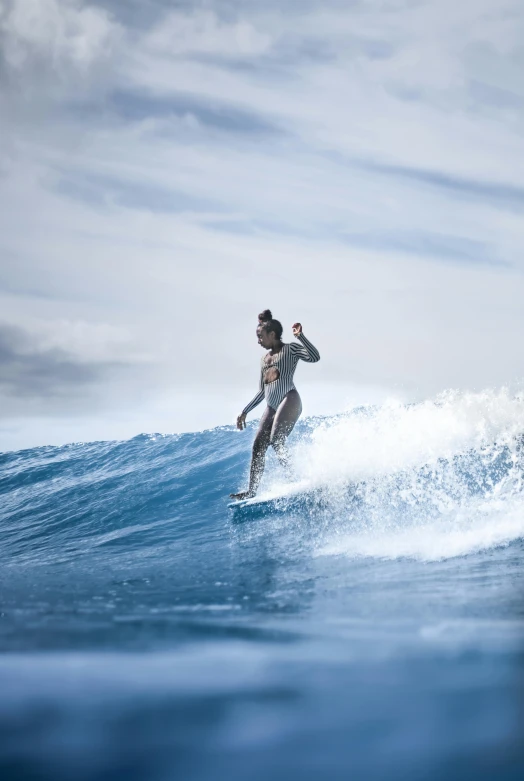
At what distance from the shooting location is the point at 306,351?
7637 millimetres

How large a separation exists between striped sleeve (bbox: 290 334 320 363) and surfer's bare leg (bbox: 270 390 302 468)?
0.43 metres

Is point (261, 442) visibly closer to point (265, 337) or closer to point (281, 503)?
point (281, 503)

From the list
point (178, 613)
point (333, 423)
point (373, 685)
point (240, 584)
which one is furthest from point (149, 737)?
point (333, 423)

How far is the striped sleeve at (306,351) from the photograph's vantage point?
758 centimetres

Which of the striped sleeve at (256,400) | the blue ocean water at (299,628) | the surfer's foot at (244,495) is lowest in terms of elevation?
the blue ocean water at (299,628)

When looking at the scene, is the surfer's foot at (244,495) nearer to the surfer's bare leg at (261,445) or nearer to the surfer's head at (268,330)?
the surfer's bare leg at (261,445)

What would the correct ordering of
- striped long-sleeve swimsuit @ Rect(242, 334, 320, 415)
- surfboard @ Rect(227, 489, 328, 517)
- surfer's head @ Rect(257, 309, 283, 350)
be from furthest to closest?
surfer's head @ Rect(257, 309, 283, 350) < striped long-sleeve swimsuit @ Rect(242, 334, 320, 415) < surfboard @ Rect(227, 489, 328, 517)

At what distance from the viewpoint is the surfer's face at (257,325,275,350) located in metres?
7.80

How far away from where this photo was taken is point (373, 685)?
2.26m

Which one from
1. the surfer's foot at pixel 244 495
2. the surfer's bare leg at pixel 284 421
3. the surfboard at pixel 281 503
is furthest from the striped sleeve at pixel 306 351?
the surfer's foot at pixel 244 495

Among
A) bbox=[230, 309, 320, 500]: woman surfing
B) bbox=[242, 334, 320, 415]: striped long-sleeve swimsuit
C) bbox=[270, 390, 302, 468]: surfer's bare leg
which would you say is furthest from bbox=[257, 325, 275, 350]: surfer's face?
bbox=[270, 390, 302, 468]: surfer's bare leg

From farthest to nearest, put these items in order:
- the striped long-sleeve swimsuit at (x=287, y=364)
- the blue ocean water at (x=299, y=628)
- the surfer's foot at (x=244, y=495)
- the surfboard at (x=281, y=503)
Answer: the surfer's foot at (x=244, y=495) → the striped long-sleeve swimsuit at (x=287, y=364) → the surfboard at (x=281, y=503) → the blue ocean water at (x=299, y=628)

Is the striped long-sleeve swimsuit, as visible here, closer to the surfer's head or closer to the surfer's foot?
the surfer's head

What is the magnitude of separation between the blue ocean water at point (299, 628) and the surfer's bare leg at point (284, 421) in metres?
0.58
